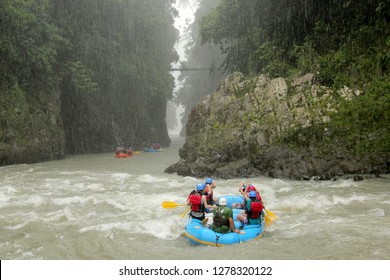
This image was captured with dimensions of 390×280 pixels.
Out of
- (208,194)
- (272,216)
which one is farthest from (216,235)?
(208,194)

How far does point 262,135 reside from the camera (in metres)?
16.5

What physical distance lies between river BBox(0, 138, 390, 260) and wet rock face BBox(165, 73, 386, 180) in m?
0.75

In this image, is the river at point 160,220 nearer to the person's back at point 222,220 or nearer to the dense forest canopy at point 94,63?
the person's back at point 222,220

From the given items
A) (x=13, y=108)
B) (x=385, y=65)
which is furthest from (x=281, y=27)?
(x=13, y=108)

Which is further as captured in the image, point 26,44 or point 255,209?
point 26,44

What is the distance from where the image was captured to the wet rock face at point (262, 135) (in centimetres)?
1495

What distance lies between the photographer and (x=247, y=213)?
31.0ft

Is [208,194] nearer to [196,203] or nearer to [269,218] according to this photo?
[196,203]

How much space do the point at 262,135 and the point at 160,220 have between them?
24.8 feet

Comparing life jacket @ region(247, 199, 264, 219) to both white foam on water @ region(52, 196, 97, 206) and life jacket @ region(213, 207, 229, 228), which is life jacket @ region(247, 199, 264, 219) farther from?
white foam on water @ region(52, 196, 97, 206)

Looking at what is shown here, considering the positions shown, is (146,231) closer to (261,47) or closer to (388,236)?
(388,236)

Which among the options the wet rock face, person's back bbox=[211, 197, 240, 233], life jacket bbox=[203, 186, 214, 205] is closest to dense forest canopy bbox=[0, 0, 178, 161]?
the wet rock face

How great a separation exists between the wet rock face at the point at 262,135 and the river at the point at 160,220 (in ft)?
2.47

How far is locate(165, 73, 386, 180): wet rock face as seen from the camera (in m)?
14.9
